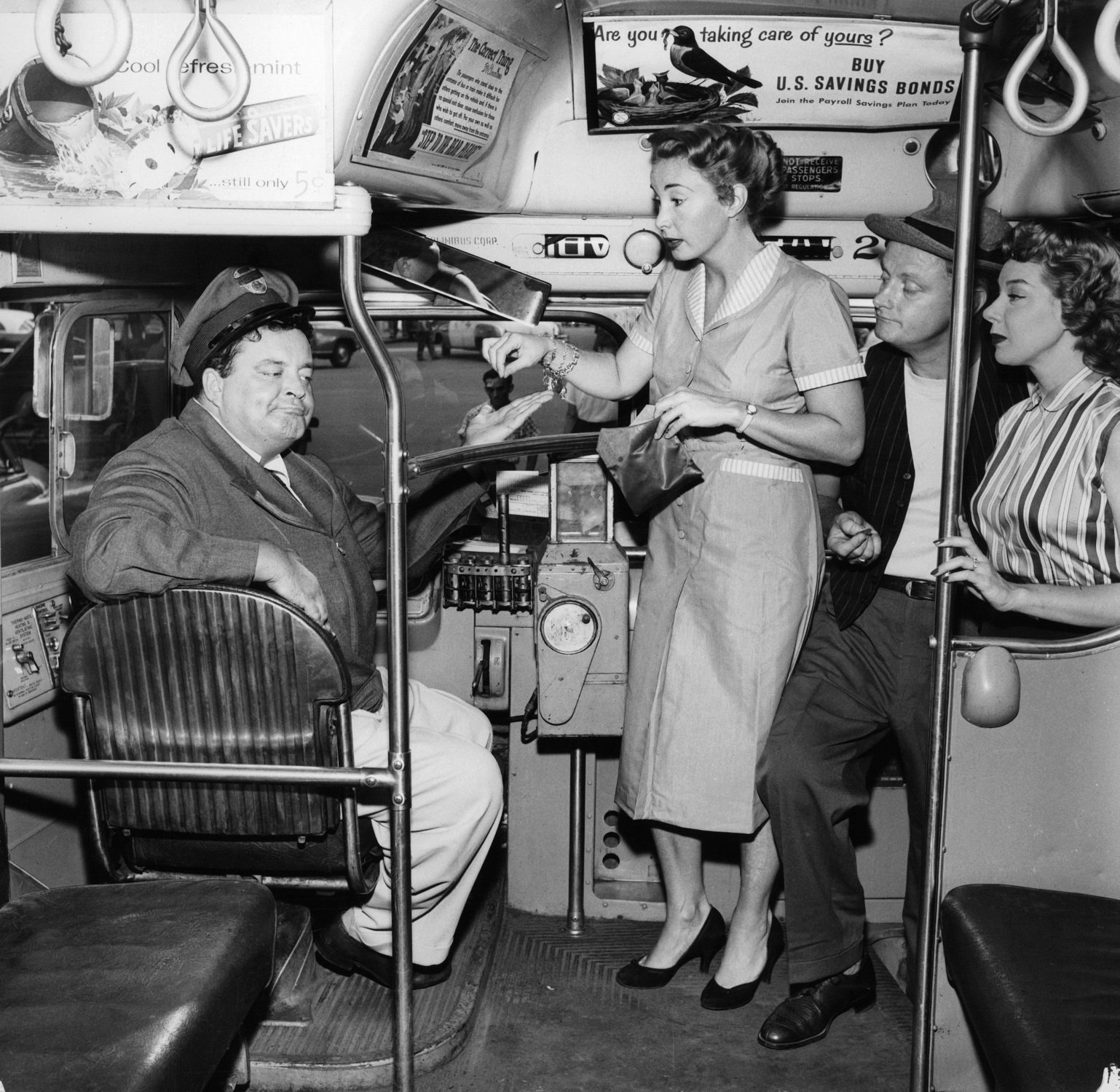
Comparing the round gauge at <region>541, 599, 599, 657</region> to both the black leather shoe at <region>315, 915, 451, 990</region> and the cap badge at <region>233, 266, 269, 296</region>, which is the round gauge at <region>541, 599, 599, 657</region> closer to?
the black leather shoe at <region>315, 915, 451, 990</region>

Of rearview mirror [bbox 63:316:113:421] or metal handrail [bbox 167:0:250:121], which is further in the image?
rearview mirror [bbox 63:316:113:421]

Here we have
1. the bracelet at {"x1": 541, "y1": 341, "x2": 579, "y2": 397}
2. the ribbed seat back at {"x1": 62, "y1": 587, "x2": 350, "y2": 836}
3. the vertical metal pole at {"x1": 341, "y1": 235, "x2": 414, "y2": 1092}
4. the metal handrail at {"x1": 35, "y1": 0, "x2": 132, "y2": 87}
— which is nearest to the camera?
the metal handrail at {"x1": 35, "y1": 0, "x2": 132, "y2": 87}

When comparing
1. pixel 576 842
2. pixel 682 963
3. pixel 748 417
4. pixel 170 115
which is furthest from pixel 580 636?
pixel 170 115

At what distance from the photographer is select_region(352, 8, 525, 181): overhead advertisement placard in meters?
2.76

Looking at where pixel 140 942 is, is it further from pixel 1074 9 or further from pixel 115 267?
pixel 1074 9

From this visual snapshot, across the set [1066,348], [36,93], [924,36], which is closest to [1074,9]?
[924,36]

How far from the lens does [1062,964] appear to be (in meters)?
2.07

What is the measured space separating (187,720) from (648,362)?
140cm

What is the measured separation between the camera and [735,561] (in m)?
2.81

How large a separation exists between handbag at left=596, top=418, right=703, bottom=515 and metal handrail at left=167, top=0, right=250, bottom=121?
1101 mm

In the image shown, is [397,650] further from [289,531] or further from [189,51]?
[189,51]

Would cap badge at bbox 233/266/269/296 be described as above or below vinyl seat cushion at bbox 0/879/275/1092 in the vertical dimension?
above

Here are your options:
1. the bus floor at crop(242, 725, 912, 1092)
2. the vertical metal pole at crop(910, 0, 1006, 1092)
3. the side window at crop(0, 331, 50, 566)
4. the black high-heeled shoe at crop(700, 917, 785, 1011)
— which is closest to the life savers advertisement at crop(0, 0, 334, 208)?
the vertical metal pole at crop(910, 0, 1006, 1092)

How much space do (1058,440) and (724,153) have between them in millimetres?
956
